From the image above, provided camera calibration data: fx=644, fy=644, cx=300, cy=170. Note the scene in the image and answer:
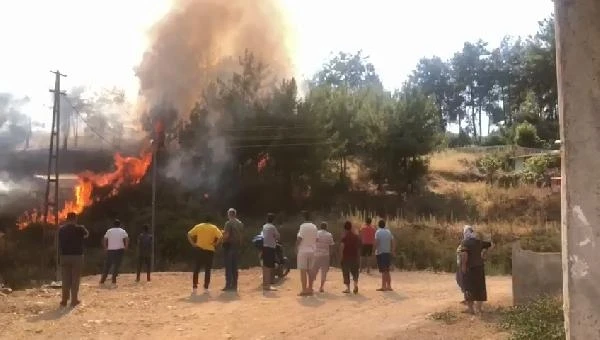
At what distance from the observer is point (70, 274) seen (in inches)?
474

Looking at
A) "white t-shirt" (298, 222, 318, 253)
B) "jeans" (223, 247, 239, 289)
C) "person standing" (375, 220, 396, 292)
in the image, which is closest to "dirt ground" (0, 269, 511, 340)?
"jeans" (223, 247, 239, 289)

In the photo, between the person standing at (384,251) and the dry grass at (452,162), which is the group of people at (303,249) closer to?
the person standing at (384,251)

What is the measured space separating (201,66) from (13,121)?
21350mm

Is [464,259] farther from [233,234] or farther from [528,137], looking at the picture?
[528,137]

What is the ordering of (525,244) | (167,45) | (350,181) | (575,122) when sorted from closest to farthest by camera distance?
(575,122) → (525,244) → (167,45) → (350,181)

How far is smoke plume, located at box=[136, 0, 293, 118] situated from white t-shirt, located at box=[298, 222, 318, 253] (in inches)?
972

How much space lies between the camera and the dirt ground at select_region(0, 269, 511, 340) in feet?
32.1

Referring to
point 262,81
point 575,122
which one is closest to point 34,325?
point 575,122

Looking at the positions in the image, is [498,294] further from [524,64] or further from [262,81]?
[524,64]

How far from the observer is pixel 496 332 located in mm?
A: 9305

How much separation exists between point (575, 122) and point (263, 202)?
31814mm

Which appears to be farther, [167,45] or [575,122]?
[167,45]

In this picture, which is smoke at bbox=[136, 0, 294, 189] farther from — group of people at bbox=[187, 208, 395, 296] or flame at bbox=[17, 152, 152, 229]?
group of people at bbox=[187, 208, 395, 296]

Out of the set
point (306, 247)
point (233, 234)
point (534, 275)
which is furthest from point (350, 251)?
point (534, 275)
